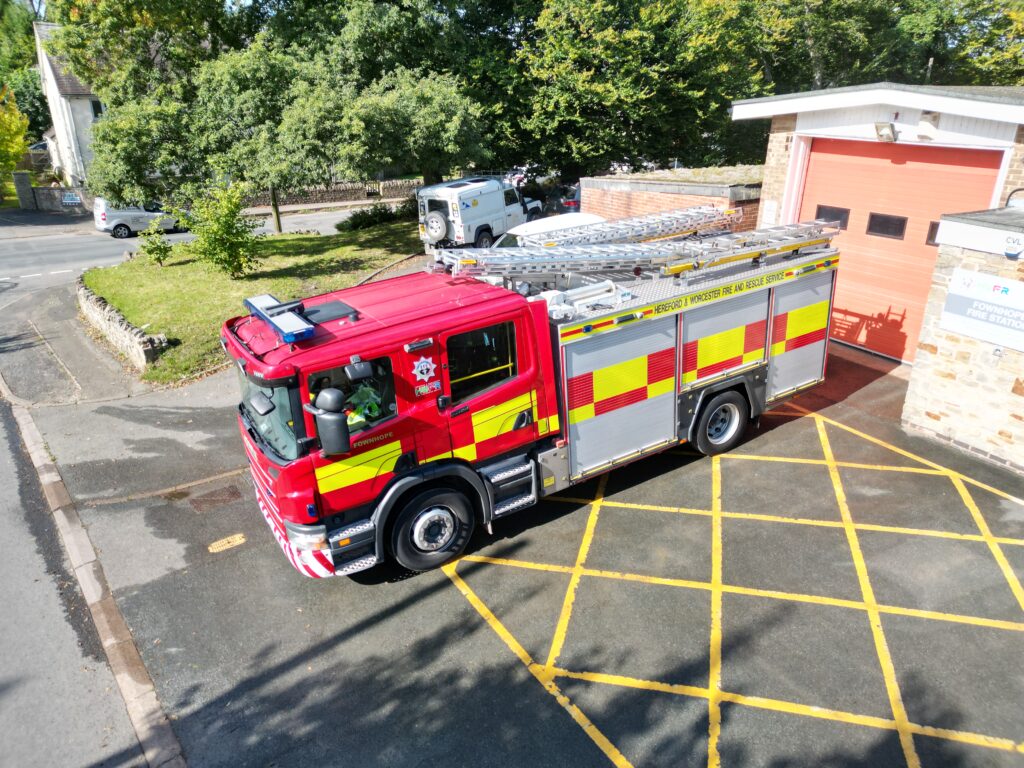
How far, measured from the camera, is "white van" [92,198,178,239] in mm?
29438

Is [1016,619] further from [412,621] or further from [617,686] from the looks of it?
[412,621]

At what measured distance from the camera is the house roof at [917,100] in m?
9.78

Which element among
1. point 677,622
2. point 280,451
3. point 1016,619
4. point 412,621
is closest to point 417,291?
point 280,451

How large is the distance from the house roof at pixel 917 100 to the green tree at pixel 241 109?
44.7 ft

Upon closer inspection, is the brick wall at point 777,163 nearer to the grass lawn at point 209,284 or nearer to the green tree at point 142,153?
the grass lawn at point 209,284

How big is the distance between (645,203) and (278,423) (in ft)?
42.1

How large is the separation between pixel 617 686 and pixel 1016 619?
3.96m

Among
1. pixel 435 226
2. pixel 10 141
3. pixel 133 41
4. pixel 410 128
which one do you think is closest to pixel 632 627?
pixel 435 226

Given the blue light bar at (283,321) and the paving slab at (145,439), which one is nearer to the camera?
the blue light bar at (283,321)

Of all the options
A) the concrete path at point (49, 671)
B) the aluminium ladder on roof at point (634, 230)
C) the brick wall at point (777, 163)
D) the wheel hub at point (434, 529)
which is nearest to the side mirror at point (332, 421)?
the wheel hub at point (434, 529)

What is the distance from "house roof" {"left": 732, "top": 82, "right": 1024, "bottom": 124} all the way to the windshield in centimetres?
1016

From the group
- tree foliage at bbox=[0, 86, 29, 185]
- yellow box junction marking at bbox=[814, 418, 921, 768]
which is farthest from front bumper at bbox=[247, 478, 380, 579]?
tree foliage at bbox=[0, 86, 29, 185]

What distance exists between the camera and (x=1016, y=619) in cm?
652

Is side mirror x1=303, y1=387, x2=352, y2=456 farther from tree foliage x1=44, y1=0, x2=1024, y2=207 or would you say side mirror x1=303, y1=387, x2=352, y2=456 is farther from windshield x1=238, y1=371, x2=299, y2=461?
tree foliage x1=44, y1=0, x2=1024, y2=207
